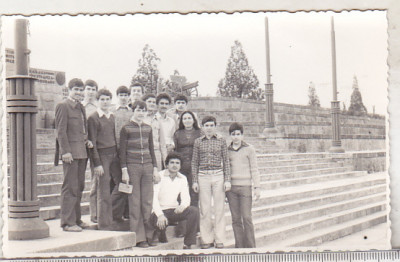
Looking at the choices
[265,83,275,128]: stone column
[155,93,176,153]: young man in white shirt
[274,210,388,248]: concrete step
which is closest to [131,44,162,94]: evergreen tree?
[155,93,176,153]: young man in white shirt

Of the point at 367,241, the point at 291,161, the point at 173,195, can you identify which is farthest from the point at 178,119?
the point at 367,241

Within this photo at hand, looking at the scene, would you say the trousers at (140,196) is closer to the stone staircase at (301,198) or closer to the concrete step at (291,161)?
the stone staircase at (301,198)

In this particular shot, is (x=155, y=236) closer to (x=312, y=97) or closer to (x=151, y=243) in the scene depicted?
(x=151, y=243)

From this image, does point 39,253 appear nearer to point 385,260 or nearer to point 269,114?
point 269,114

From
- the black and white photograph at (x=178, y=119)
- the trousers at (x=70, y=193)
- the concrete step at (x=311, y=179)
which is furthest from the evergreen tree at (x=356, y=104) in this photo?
the trousers at (x=70, y=193)

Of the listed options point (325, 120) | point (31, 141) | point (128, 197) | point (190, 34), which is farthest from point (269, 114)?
point (31, 141)

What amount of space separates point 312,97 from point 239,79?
0.85 meters

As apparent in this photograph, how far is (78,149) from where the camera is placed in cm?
519

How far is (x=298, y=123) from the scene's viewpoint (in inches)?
243

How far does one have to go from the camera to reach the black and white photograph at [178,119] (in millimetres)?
5113

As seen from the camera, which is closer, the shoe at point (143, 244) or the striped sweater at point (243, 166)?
the shoe at point (143, 244)

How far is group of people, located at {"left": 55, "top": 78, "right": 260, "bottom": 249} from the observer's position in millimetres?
5289

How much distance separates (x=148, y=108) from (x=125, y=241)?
3.98 ft

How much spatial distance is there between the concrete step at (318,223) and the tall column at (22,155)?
1.76 metres
